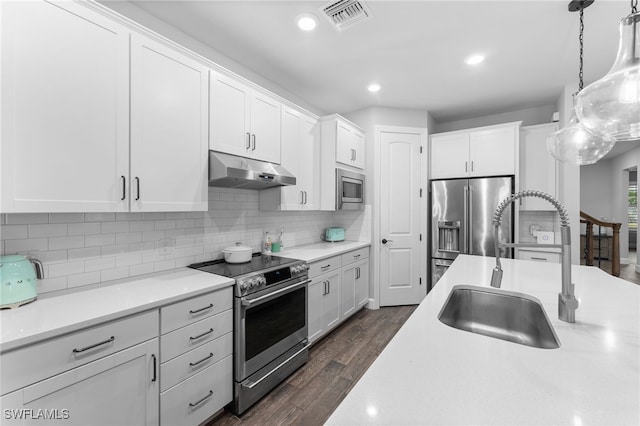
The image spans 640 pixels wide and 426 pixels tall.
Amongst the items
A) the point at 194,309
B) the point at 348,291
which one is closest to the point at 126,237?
the point at 194,309

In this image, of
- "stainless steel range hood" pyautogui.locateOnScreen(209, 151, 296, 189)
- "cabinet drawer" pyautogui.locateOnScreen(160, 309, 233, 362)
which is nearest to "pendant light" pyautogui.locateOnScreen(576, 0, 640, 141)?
"stainless steel range hood" pyautogui.locateOnScreen(209, 151, 296, 189)

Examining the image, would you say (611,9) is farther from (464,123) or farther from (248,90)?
(248,90)

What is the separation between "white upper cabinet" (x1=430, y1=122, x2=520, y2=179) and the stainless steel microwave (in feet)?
3.68

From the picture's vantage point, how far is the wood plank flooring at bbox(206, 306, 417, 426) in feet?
5.77

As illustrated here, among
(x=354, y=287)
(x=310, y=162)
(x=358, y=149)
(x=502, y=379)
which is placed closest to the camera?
(x=502, y=379)

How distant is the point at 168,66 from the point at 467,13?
2.12 meters

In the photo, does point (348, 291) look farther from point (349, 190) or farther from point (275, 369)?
point (275, 369)

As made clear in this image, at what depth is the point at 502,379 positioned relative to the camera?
2.28ft

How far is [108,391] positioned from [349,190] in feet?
9.13

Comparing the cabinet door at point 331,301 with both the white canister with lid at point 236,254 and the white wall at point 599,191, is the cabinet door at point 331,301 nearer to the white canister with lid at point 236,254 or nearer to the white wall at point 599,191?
the white canister with lid at point 236,254

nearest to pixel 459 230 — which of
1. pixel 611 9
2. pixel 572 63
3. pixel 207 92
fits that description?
pixel 572 63

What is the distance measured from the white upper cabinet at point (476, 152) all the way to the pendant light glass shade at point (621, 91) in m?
2.61

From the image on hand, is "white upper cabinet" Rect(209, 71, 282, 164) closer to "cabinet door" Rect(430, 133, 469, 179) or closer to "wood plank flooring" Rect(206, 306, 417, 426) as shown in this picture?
"wood plank flooring" Rect(206, 306, 417, 426)

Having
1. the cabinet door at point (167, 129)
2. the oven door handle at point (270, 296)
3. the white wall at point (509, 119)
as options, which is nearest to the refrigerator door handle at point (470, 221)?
the white wall at point (509, 119)
